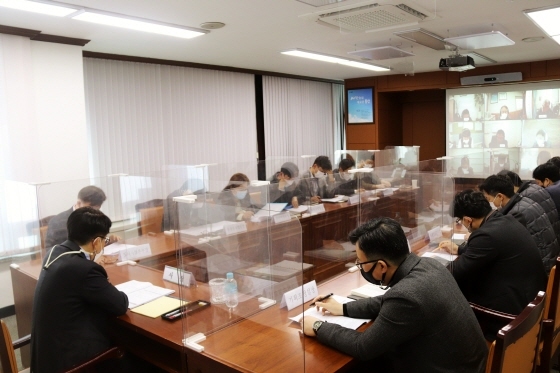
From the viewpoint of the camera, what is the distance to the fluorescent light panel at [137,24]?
356 cm

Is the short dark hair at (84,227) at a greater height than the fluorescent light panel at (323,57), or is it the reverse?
the fluorescent light panel at (323,57)

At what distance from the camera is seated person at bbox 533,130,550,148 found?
24.8 feet

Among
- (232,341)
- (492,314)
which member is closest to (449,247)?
(492,314)

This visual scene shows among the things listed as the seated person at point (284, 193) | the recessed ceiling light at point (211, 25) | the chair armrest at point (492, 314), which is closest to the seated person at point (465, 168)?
the seated person at point (284, 193)

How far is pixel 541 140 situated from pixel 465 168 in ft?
7.11

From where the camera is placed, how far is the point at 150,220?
3955 mm

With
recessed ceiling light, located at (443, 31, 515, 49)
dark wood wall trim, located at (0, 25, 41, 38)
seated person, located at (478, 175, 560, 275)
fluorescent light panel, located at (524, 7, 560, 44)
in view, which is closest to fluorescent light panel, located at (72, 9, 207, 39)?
dark wood wall trim, located at (0, 25, 41, 38)

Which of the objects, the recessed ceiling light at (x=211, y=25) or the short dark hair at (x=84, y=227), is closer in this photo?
the short dark hair at (x=84, y=227)

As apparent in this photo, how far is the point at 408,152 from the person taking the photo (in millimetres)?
7648

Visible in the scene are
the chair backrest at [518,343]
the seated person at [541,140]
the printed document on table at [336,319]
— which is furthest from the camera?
the seated person at [541,140]

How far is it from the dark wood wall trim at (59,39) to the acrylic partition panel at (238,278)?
2.86 meters

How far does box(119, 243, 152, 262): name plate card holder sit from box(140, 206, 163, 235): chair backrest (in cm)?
52

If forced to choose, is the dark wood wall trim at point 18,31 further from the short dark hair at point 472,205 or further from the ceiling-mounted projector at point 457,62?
the ceiling-mounted projector at point 457,62

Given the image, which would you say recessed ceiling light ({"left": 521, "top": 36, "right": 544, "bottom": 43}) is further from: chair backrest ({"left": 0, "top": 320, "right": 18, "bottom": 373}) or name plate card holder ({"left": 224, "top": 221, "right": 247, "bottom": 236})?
chair backrest ({"left": 0, "top": 320, "right": 18, "bottom": 373})
